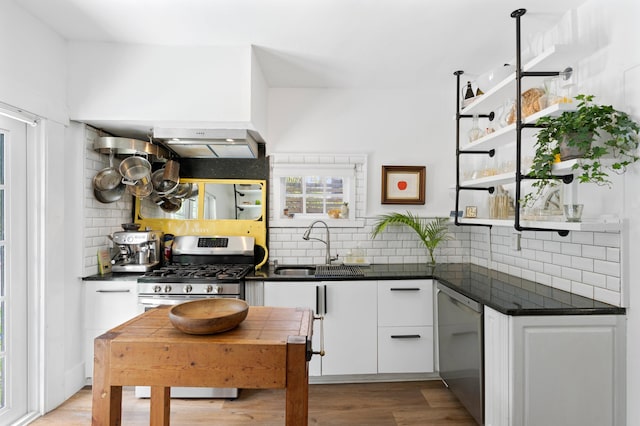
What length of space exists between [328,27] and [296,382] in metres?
2.21

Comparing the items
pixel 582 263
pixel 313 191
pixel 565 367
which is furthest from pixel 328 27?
pixel 565 367

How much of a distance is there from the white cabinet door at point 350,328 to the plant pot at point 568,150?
1.60 m

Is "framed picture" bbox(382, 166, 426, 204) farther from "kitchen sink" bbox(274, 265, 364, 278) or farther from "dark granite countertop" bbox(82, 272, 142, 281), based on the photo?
"dark granite countertop" bbox(82, 272, 142, 281)

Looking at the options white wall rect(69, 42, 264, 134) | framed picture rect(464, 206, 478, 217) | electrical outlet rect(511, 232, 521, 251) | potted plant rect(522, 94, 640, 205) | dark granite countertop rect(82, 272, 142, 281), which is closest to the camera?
potted plant rect(522, 94, 640, 205)

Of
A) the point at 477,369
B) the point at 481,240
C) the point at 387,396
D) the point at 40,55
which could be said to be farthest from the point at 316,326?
the point at 40,55

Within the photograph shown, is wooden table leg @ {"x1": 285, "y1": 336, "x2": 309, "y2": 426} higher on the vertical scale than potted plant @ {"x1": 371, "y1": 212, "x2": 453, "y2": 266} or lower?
lower

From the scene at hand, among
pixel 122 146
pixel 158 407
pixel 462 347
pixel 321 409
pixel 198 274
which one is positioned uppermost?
pixel 122 146

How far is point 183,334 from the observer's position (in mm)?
1435

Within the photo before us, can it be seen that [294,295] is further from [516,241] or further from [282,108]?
[282,108]

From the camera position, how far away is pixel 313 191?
3.43 metres

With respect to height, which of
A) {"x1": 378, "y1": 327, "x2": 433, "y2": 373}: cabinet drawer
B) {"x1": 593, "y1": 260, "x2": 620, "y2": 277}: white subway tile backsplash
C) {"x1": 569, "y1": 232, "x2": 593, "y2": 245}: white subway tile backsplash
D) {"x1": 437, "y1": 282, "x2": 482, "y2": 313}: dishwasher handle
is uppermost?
{"x1": 569, "y1": 232, "x2": 593, "y2": 245}: white subway tile backsplash

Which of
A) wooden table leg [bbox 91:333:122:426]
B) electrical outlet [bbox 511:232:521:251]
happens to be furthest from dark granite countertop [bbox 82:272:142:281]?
electrical outlet [bbox 511:232:521:251]

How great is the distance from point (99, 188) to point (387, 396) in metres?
2.90

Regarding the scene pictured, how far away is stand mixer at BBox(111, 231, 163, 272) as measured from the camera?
2.90 meters
